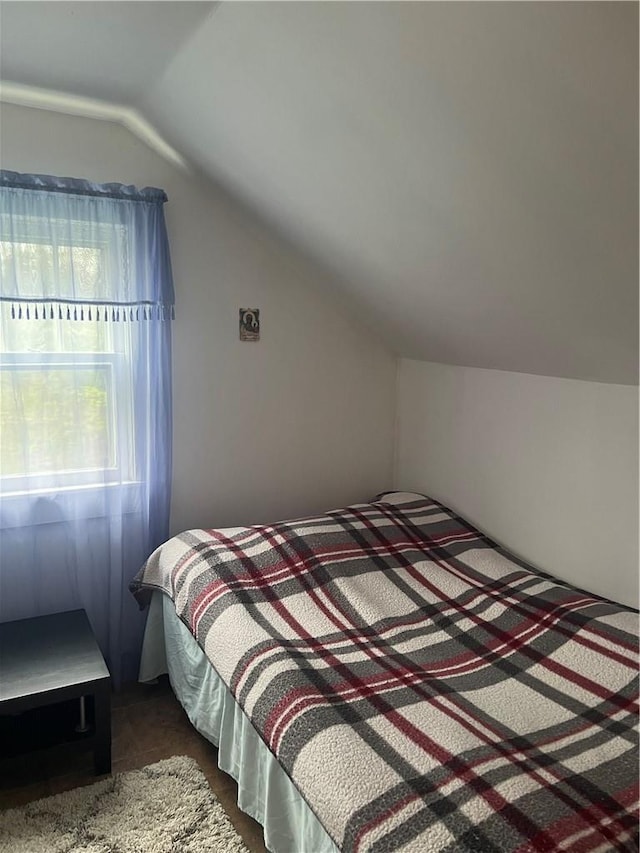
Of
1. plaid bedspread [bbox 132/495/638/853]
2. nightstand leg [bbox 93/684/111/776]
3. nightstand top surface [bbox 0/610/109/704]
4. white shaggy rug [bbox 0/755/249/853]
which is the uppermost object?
plaid bedspread [bbox 132/495/638/853]

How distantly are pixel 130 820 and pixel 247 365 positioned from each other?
171 cm

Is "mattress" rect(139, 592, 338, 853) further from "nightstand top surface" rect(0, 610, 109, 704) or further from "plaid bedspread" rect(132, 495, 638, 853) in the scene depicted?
"nightstand top surface" rect(0, 610, 109, 704)

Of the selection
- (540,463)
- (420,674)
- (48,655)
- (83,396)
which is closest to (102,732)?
(48,655)

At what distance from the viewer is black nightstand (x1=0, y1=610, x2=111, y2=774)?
2020 mm

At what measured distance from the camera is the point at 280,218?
8.25 ft

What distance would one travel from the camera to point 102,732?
83.4 inches

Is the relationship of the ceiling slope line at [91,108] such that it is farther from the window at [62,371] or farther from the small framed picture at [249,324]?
the small framed picture at [249,324]

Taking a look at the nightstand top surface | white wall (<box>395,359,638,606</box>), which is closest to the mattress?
the nightstand top surface

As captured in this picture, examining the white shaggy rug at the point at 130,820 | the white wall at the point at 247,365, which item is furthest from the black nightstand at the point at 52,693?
the white wall at the point at 247,365

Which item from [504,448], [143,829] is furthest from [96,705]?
[504,448]

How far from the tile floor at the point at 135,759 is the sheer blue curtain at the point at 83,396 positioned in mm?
249

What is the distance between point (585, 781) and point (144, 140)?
2.49 metres

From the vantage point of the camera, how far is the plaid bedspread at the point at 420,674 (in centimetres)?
132

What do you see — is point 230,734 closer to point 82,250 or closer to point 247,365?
point 247,365
